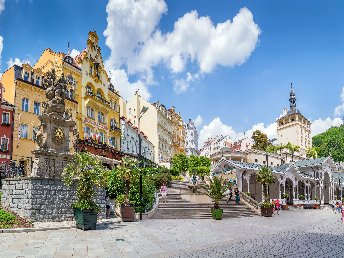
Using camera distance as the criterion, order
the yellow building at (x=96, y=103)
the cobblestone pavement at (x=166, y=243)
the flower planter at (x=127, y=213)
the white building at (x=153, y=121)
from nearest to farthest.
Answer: the cobblestone pavement at (x=166, y=243) < the flower planter at (x=127, y=213) < the yellow building at (x=96, y=103) < the white building at (x=153, y=121)

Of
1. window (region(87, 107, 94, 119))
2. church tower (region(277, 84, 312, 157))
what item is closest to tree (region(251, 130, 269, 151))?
church tower (region(277, 84, 312, 157))

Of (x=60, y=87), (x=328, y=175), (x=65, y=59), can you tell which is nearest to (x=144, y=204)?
(x=60, y=87)

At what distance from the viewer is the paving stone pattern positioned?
19.6 m

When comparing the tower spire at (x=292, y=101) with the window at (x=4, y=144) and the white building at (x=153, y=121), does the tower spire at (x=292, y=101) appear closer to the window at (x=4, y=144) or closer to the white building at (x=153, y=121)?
the white building at (x=153, y=121)

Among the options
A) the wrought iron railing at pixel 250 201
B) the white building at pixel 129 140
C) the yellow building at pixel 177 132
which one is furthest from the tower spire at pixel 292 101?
the wrought iron railing at pixel 250 201

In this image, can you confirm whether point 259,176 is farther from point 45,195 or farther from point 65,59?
point 65,59

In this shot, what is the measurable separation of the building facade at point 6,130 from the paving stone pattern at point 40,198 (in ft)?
43.2

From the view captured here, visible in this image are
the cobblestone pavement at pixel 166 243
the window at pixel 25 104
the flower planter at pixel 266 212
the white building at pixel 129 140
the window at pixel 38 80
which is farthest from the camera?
the white building at pixel 129 140

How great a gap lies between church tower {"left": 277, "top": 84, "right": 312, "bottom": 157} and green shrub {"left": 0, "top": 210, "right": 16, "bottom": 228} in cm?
9641

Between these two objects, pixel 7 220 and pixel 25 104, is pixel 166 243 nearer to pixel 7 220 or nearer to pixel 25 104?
pixel 7 220

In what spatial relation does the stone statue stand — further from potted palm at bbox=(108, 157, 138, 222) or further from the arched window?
the arched window

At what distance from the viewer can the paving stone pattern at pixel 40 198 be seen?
19609mm

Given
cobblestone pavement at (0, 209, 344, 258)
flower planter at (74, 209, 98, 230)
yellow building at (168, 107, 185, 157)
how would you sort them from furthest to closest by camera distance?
yellow building at (168, 107, 185, 157)
flower planter at (74, 209, 98, 230)
cobblestone pavement at (0, 209, 344, 258)

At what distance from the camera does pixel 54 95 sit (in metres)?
22.5
